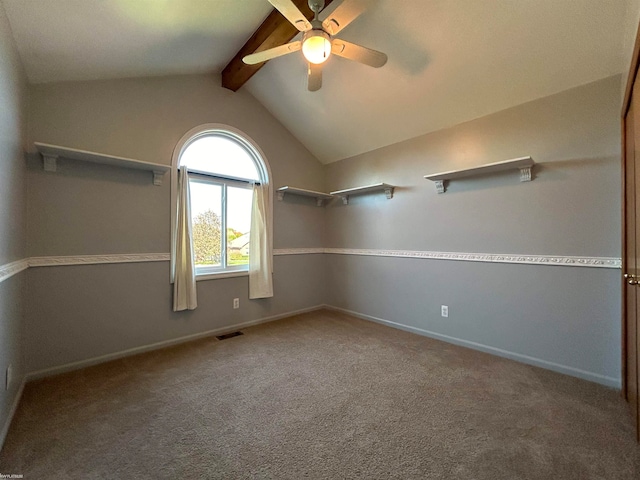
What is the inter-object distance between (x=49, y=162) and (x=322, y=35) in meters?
2.45

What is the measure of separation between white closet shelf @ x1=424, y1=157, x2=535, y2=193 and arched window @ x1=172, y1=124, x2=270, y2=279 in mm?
2288

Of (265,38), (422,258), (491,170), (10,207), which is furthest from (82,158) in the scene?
(491,170)

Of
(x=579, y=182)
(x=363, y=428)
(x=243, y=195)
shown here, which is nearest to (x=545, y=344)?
(x=579, y=182)

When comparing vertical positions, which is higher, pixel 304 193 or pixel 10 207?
pixel 304 193

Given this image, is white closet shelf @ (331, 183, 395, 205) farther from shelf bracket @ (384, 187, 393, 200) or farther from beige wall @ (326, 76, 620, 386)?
beige wall @ (326, 76, 620, 386)

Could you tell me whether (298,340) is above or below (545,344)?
below

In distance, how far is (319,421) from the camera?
1713 millimetres

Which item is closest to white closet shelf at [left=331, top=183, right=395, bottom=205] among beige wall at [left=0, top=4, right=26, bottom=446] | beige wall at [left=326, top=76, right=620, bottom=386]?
beige wall at [left=326, top=76, right=620, bottom=386]

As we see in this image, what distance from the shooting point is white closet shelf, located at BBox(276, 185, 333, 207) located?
12.5 ft

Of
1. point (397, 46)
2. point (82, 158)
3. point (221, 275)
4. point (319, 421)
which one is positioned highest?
point (397, 46)

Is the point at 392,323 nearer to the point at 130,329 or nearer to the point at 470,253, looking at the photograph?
the point at 470,253

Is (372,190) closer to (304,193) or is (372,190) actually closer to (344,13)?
(304,193)

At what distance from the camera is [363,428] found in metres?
1.65

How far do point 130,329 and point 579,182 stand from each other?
4.36 m
